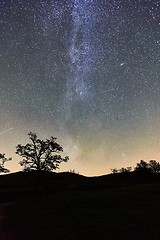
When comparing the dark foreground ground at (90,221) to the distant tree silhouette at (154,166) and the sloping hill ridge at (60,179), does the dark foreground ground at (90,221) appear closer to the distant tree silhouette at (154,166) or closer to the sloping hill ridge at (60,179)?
the sloping hill ridge at (60,179)

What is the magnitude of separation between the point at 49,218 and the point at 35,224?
2.98 m

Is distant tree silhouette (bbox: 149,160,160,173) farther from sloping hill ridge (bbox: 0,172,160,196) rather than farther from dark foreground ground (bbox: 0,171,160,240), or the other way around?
dark foreground ground (bbox: 0,171,160,240)

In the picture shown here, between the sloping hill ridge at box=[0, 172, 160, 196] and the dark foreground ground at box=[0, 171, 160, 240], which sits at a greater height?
the sloping hill ridge at box=[0, 172, 160, 196]

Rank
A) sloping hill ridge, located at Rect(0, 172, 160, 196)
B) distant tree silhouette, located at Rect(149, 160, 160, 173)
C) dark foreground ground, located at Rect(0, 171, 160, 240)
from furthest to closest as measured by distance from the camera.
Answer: distant tree silhouette, located at Rect(149, 160, 160, 173) < sloping hill ridge, located at Rect(0, 172, 160, 196) < dark foreground ground, located at Rect(0, 171, 160, 240)

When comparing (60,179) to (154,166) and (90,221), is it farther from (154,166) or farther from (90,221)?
(90,221)

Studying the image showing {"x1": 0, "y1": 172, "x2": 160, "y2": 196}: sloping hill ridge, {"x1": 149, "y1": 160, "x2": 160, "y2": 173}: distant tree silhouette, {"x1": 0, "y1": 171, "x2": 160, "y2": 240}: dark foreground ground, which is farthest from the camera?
{"x1": 149, "y1": 160, "x2": 160, "y2": 173}: distant tree silhouette

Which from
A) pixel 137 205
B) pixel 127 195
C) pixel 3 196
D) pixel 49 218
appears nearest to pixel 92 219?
pixel 49 218

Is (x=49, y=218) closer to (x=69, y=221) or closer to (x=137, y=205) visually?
(x=69, y=221)

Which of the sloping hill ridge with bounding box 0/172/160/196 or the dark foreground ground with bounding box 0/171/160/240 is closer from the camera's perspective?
the dark foreground ground with bounding box 0/171/160/240

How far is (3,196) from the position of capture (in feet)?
199

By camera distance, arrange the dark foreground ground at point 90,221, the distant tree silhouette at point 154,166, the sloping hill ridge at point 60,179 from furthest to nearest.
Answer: the distant tree silhouette at point 154,166 → the sloping hill ridge at point 60,179 → the dark foreground ground at point 90,221

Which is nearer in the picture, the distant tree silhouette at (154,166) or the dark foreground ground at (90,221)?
the dark foreground ground at (90,221)

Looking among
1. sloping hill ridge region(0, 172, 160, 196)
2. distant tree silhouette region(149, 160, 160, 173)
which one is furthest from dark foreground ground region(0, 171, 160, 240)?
distant tree silhouette region(149, 160, 160, 173)

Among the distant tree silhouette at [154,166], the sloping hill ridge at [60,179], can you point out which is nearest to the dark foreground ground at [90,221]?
the sloping hill ridge at [60,179]
